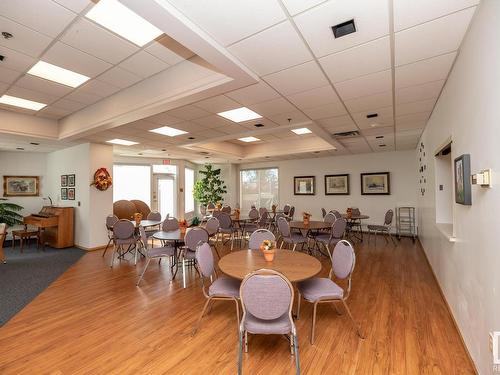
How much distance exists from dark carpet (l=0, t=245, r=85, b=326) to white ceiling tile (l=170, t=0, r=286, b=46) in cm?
388

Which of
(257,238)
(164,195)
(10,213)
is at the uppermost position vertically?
(164,195)

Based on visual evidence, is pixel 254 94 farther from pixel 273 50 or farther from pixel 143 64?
pixel 143 64

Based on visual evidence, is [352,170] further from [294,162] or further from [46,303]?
[46,303]

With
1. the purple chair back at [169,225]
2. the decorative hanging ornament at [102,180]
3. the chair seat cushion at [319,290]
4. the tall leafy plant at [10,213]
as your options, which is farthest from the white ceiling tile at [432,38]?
the tall leafy plant at [10,213]

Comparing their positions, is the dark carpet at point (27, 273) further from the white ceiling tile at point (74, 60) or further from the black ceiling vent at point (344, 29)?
the black ceiling vent at point (344, 29)

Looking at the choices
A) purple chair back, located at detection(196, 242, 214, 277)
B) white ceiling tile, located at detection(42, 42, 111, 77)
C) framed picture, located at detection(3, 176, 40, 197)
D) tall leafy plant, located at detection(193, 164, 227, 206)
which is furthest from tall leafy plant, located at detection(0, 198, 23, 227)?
purple chair back, located at detection(196, 242, 214, 277)

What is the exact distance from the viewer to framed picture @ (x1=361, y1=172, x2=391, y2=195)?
830 cm

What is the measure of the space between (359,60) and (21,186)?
9934mm

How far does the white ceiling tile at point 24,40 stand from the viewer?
8.14 feet

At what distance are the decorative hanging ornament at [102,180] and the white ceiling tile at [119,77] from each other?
331 centimetres

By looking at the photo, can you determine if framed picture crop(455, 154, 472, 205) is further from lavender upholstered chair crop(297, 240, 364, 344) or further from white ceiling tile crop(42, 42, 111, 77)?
white ceiling tile crop(42, 42, 111, 77)

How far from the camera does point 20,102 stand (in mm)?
4508

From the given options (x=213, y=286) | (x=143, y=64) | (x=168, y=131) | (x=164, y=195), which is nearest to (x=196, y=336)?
(x=213, y=286)

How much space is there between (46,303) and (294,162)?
8.57 metres
